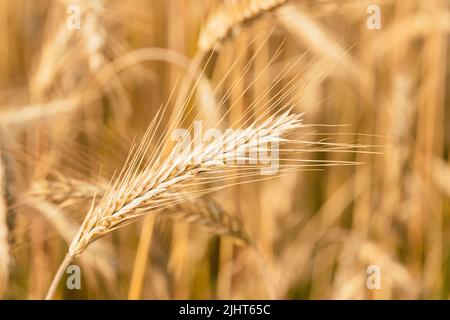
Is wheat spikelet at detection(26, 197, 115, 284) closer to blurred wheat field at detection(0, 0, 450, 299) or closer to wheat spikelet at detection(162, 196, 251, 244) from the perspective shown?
blurred wheat field at detection(0, 0, 450, 299)

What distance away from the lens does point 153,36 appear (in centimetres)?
178

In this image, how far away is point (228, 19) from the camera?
108 cm

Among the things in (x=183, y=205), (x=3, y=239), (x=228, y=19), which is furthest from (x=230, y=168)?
(x=3, y=239)

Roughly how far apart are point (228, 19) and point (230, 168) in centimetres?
32

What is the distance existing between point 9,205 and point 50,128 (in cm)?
30

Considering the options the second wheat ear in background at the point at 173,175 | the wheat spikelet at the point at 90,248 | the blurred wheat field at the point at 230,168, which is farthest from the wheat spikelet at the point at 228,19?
the wheat spikelet at the point at 90,248

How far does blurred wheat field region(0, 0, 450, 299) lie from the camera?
114 cm

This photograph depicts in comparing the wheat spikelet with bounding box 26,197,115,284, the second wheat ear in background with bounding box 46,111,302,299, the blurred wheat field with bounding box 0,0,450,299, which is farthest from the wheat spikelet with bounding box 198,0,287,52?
the wheat spikelet with bounding box 26,197,115,284

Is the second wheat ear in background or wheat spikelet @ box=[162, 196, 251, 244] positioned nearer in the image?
the second wheat ear in background

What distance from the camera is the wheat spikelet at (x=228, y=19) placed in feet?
3.49

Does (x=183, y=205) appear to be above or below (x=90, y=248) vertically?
above

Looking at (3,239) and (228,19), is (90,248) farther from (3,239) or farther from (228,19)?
(228,19)

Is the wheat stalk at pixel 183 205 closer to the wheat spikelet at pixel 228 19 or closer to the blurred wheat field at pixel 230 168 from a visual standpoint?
the blurred wheat field at pixel 230 168
